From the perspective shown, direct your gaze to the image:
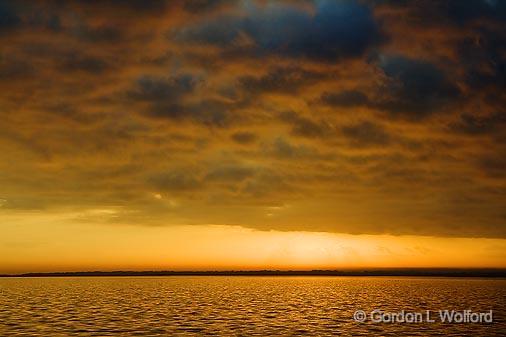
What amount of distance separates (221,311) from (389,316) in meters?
22.5

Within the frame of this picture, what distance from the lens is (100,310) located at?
7969 cm

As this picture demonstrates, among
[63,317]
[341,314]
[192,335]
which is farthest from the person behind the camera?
[341,314]

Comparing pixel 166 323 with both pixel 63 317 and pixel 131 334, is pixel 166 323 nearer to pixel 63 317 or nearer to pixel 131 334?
pixel 131 334

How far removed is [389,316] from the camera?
7269cm

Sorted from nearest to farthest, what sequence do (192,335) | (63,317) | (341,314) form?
(192,335) → (63,317) → (341,314)

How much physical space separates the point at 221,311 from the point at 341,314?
53.3 feet

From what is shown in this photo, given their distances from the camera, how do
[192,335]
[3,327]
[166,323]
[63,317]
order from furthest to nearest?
[63,317] → [166,323] → [3,327] → [192,335]

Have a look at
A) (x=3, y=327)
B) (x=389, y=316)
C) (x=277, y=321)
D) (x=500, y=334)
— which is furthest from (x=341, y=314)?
(x=3, y=327)

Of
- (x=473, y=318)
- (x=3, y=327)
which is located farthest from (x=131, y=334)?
(x=473, y=318)

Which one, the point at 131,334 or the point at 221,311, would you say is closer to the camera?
the point at 131,334

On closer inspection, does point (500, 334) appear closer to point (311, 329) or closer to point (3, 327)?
point (311, 329)

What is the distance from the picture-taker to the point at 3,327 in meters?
56.8

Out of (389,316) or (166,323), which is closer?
(166,323)

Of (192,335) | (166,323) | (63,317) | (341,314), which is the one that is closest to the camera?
(192,335)
